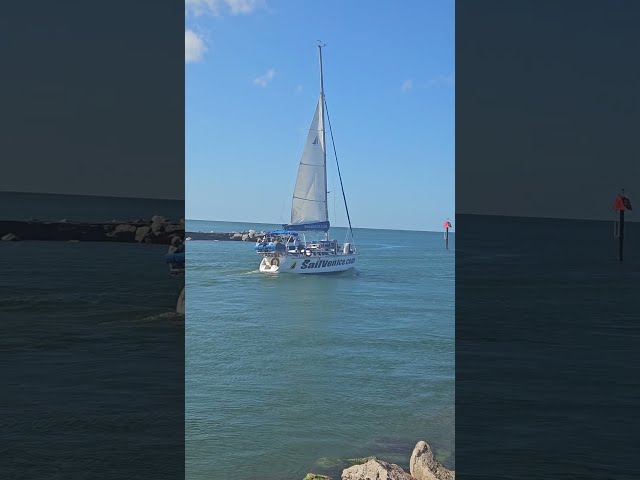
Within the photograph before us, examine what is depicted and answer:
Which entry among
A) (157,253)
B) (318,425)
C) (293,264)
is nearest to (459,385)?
(318,425)

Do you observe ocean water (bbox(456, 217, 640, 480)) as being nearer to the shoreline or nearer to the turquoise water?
the turquoise water

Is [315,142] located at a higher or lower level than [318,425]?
higher

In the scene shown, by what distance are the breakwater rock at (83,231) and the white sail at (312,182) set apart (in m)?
12.6

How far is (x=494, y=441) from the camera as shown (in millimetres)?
4512

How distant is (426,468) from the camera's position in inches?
161

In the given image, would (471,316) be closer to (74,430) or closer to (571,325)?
A: (571,325)

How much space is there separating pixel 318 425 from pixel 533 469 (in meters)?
2.20

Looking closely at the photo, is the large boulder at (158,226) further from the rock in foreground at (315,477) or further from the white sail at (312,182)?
the rock in foreground at (315,477)

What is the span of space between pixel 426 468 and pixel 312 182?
57.8 feet

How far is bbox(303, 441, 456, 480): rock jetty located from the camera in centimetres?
373

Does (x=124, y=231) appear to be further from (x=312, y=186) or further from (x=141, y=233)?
(x=312, y=186)

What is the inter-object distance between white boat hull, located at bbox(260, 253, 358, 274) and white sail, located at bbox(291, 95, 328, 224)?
183cm

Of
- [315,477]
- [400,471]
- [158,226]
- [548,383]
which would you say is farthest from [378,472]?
[158,226]


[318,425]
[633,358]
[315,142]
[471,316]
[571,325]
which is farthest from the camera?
[315,142]
